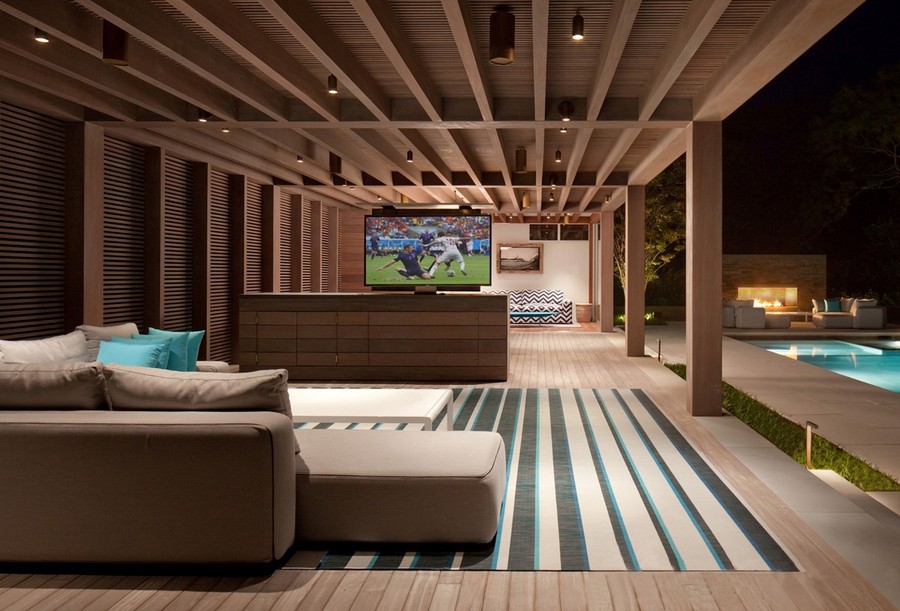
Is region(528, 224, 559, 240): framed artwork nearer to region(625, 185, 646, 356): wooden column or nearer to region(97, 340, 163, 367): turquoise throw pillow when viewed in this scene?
region(625, 185, 646, 356): wooden column

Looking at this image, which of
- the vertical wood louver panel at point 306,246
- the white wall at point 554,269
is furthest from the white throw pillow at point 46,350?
the white wall at point 554,269

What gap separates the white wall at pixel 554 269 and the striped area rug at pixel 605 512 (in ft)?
39.1

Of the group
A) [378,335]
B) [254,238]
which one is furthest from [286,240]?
[378,335]

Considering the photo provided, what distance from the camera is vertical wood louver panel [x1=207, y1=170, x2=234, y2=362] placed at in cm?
912

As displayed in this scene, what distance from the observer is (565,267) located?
58.5 ft

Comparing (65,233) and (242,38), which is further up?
(242,38)

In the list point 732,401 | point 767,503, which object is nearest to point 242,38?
point 767,503

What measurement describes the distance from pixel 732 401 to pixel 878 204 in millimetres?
18231

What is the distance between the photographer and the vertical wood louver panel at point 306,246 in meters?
11.8

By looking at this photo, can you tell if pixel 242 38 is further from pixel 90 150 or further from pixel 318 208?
pixel 318 208

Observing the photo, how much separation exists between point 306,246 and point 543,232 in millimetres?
7435

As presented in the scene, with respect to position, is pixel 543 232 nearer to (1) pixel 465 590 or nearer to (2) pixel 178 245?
(2) pixel 178 245

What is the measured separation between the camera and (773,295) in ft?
64.4

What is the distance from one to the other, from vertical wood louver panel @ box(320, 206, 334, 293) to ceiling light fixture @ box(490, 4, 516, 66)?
8.90m
